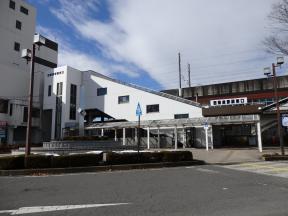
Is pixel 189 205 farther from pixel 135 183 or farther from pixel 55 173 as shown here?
pixel 55 173

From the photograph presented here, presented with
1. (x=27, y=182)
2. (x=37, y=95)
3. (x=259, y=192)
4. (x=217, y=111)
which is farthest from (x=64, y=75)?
(x=259, y=192)

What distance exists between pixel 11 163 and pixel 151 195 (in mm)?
8483

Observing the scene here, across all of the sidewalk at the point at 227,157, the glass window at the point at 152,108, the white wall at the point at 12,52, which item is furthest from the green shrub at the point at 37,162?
the white wall at the point at 12,52

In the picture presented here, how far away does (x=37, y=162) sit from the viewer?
15398 millimetres

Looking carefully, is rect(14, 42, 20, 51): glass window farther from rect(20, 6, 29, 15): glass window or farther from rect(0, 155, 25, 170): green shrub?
rect(0, 155, 25, 170): green shrub

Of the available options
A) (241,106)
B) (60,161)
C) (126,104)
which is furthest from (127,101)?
(60,161)

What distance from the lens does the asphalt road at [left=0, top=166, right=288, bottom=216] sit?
748 centimetres

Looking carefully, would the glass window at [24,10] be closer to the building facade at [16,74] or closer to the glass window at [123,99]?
the building facade at [16,74]

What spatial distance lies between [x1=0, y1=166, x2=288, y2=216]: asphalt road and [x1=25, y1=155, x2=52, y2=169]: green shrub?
2.55m

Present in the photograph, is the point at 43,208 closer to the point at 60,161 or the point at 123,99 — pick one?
the point at 60,161

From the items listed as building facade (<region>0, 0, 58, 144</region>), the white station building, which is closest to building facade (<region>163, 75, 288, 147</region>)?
the white station building

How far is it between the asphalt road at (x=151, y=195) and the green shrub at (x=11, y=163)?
2186 millimetres

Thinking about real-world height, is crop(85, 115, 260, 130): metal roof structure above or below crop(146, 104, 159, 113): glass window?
below

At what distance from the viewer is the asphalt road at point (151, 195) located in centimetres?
748
